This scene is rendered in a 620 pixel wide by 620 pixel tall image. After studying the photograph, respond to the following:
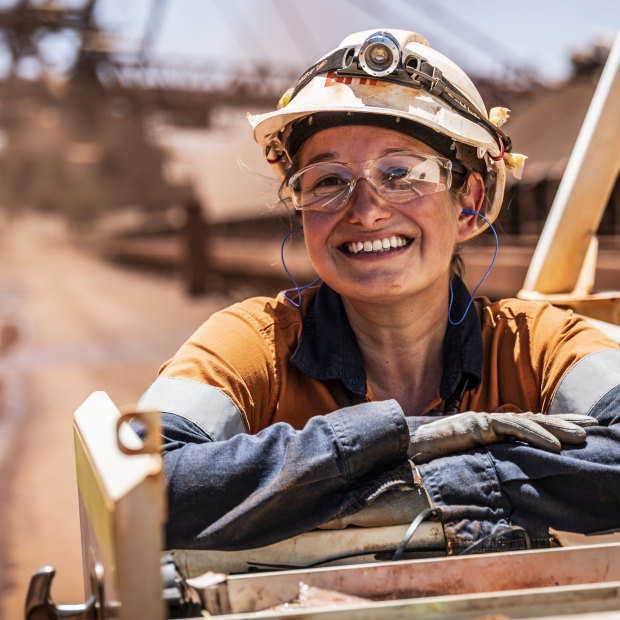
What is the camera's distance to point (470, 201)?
5.56 ft

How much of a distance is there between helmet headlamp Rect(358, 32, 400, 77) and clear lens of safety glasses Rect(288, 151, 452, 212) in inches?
6.5

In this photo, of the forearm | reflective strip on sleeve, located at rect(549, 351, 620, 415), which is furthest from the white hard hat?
the forearm

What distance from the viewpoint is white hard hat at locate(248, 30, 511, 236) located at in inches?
56.2

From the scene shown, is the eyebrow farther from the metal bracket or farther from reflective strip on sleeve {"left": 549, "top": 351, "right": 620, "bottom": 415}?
the metal bracket

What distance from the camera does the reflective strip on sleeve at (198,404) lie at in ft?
4.28

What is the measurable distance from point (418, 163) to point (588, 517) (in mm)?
733

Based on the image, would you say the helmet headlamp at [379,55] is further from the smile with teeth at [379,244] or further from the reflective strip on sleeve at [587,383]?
the reflective strip on sleeve at [587,383]

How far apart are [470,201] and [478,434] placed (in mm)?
674

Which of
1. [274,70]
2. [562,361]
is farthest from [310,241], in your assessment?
[274,70]

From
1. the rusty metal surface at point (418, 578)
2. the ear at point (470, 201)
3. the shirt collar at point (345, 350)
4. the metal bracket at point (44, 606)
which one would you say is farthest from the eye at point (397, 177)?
the metal bracket at point (44, 606)

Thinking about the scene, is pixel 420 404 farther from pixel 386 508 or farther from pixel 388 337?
pixel 386 508

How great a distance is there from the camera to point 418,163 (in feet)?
4.87

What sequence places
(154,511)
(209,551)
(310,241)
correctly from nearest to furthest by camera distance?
1. (154,511)
2. (209,551)
3. (310,241)

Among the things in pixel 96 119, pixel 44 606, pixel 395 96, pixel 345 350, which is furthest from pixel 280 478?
pixel 96 119
